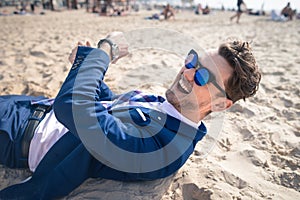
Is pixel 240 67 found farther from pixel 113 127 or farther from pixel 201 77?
pixel 113 127

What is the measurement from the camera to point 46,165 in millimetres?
1127

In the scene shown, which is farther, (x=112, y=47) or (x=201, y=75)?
(x=112, y=47)

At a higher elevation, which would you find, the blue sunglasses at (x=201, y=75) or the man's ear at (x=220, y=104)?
the blue sunglasses at (x=201, y=75)

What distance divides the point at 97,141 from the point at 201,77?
1.81 feet

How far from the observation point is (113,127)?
3.23 ft

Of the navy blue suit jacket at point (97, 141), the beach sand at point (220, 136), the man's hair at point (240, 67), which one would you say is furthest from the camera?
the beach sand at point (220, 136)

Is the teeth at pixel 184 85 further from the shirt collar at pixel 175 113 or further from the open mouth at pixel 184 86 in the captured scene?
the shirt collar at pixel 175 113

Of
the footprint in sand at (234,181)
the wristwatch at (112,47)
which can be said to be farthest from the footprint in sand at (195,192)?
the wristwatch at (112,47)

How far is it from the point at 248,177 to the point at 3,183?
1.33 m

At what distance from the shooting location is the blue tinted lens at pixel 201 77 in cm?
114

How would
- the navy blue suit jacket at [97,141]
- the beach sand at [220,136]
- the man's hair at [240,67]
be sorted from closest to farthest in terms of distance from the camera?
the navy blue suit jacket at [97,141]
the man's hair at [240,67]
the beach sand at [220,136]

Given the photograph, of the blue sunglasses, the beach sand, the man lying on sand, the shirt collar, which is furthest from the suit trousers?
the blue sunglasses

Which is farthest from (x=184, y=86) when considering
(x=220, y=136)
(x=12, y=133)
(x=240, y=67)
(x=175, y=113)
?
(x=12, y=133)

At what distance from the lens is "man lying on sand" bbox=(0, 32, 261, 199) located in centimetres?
96
